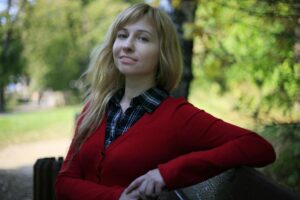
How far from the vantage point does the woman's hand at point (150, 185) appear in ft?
5.70

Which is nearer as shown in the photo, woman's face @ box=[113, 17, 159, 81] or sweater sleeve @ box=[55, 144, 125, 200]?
sweater sleeve @ box=[55, 144, 125, 200]

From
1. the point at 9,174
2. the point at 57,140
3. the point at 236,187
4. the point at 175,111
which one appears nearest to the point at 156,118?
the point at 175,111

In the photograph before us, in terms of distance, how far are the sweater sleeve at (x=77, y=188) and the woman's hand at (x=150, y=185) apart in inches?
5.8

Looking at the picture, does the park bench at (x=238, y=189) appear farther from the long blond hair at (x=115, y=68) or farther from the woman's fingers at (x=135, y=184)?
the long blond hair at (x=115, y=68)

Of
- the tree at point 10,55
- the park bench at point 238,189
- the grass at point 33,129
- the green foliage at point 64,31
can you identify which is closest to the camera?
the park bench at point 238,189

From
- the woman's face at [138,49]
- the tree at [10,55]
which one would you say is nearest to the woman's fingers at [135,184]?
the woman's face at [138,49]

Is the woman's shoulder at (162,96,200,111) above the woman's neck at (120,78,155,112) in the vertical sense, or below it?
below

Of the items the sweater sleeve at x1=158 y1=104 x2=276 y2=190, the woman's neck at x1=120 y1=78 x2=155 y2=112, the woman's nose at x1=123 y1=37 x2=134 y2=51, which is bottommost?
the sweater sleeve at x1=158 y1=104 x2=276 y2=190

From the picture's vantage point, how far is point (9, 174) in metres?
6.14

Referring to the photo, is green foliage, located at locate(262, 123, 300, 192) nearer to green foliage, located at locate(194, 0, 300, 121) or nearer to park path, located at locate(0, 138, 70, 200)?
green foliage, located at locate(194, 0, 300, 121)

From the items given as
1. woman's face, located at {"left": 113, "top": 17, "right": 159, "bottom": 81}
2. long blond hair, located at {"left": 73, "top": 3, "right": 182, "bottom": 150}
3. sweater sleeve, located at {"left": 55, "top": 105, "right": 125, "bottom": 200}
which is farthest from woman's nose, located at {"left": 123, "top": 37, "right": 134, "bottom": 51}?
sweater sleeve, located at {"left": 55, "top": 105, "right": 125, "bottom": 200}

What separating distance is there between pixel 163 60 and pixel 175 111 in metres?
0.36

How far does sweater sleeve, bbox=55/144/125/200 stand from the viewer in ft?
6.34

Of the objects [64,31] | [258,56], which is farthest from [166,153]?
[64,31]
